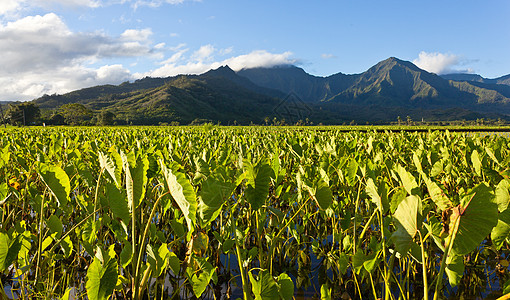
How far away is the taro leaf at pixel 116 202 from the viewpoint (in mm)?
1355

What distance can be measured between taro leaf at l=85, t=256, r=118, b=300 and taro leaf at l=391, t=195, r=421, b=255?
1074 millimetres

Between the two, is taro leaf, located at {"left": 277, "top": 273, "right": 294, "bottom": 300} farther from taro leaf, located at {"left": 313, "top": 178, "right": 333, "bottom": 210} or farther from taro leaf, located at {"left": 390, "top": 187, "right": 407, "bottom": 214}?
taro leaf, located at {"left": 390, "top": 187, "right": 407, "bottom": 214}

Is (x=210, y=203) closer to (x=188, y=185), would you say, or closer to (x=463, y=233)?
(x=188, y=185)

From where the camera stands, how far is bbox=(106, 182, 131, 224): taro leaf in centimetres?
136

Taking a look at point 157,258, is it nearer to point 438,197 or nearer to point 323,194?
point 323,194

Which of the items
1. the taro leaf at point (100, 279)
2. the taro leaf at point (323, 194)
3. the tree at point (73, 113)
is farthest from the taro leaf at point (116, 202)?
the tree at point (73, 113)

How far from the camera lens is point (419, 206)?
43.3 inches

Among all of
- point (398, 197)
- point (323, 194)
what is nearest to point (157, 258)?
point (323, 194)

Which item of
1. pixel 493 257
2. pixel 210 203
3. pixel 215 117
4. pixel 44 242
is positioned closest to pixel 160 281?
pixel 44 242

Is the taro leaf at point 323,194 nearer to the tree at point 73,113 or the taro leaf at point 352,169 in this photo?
the taro leaf at point 352,169

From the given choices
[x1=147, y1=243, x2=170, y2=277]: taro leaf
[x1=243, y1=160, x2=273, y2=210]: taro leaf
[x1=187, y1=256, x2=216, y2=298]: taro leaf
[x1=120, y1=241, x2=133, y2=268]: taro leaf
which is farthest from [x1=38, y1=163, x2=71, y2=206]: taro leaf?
[x1=243, y1=160, x2=273, y2=210]: taro leaf

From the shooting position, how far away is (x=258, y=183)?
137 centimetres

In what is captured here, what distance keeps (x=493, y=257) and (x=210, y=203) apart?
8.37 feet

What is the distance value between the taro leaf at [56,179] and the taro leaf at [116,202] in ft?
1.12
